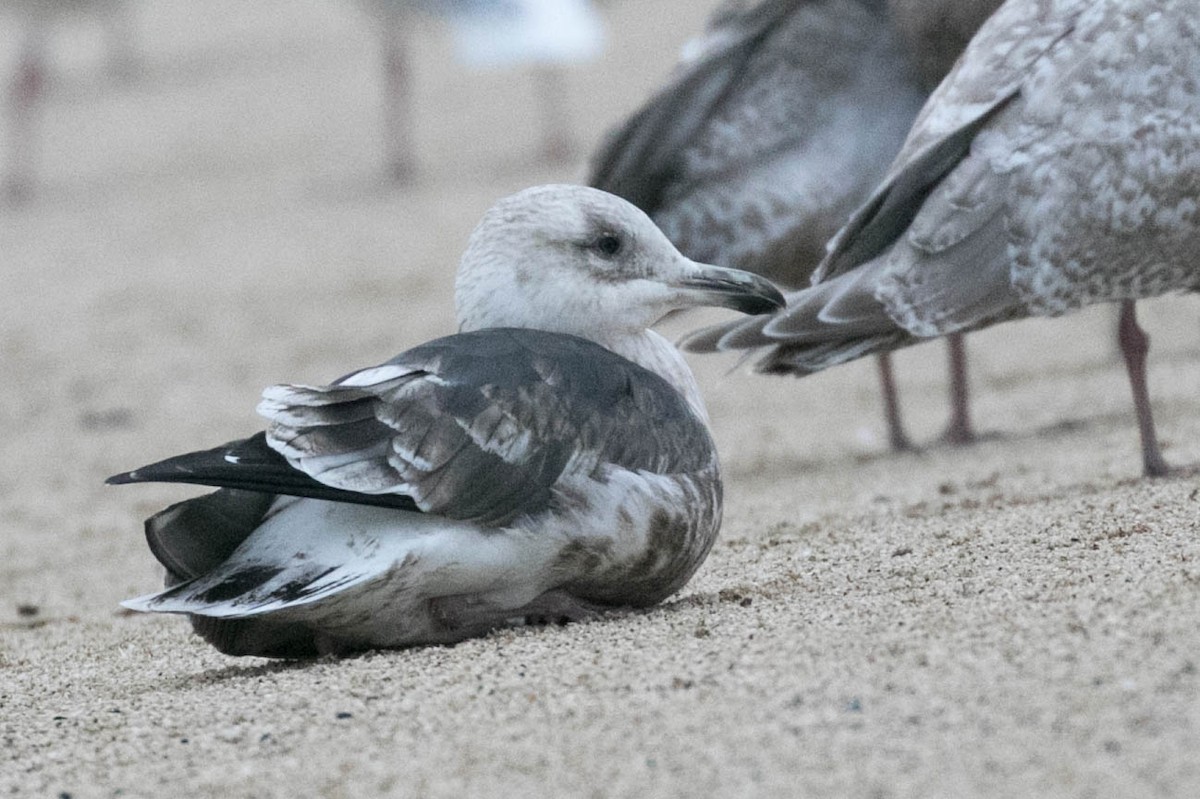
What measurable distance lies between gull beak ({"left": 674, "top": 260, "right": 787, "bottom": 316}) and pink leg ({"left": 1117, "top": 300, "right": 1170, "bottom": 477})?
1353 mm

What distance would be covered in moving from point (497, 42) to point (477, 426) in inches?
398

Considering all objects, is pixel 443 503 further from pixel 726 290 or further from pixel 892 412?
pixel 892 412

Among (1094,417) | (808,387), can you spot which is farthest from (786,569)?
(808,387)

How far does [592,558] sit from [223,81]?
539 inches

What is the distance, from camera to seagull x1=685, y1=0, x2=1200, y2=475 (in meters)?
4.70

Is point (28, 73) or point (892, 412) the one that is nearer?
point (892, 412)

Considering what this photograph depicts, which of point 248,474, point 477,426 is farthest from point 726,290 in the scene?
point 248,474

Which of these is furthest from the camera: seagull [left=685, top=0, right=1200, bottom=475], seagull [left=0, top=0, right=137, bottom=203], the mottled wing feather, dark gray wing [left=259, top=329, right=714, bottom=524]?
seagull [left=0, top=0, right=137, bottom=203]

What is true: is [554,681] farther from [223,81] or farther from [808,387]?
[223,81]

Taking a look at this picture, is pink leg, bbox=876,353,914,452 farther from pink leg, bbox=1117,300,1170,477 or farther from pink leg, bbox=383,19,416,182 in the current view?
pink leg, bbox=383,19,416,182

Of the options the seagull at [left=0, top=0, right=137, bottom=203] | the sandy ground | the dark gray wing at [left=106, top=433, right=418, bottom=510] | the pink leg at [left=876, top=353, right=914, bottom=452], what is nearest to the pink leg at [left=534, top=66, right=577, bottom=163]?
the sandy ground

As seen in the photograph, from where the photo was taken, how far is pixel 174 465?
10.9 ft

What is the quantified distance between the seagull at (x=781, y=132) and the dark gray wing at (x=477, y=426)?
2794mm

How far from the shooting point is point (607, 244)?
4062 mm
